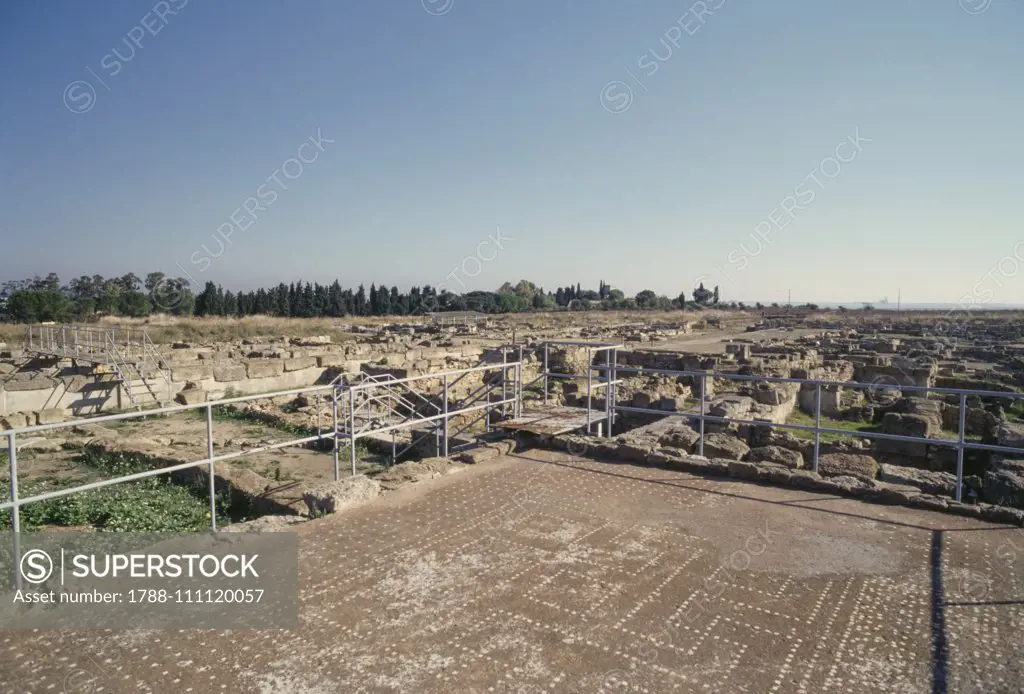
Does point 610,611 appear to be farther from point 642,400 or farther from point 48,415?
point 48,415

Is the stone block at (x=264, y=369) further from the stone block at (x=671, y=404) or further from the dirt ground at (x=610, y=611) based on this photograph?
the dirt ground at (x=610, y=611)

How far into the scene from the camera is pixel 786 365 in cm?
2573

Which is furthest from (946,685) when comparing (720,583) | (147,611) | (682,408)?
(682,408)

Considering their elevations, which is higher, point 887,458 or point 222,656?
point 222,656

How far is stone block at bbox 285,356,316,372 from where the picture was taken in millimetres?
22902

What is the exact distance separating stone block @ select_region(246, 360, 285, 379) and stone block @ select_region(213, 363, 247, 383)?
206 millimetres

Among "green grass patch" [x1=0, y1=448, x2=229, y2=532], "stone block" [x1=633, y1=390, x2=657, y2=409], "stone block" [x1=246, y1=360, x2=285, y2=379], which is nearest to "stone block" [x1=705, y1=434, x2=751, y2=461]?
"stone block" [x1=633, y1=390, x2=657, y2=409]

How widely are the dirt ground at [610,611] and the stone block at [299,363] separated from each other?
17.7 metres

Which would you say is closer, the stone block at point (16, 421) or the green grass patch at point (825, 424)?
the stone block at point (16, 421)

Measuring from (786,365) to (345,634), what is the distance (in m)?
25.1

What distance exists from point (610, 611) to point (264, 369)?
2002 centimetres

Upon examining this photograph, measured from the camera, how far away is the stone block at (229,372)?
67.8 ft

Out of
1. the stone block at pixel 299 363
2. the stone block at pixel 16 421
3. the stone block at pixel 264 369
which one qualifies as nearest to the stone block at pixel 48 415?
the stone block at pixel 16 421

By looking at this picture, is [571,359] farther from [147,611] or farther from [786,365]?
[147,611]
